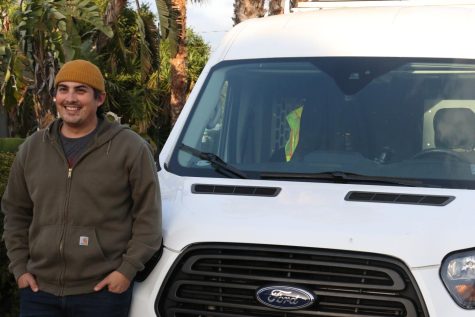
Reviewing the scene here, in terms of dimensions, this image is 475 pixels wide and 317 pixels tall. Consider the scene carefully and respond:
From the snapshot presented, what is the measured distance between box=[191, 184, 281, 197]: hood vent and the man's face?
2.17 ft

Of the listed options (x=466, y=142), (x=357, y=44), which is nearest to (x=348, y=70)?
(x=357, y=44)

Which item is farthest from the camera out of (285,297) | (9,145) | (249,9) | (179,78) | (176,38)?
(179,78)

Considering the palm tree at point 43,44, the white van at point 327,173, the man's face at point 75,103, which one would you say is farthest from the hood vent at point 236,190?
the palm tree at point 43,44

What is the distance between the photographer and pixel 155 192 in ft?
11.3

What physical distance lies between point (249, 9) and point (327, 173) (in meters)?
9.10

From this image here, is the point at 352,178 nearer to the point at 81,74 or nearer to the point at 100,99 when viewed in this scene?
the point at 100,99

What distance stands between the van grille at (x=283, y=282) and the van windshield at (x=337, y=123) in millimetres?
639

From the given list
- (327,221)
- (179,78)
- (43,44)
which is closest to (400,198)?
(327,221)

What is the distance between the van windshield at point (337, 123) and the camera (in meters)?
3.80

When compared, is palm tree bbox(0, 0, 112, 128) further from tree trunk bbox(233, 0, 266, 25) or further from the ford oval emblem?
the ford oval emblem

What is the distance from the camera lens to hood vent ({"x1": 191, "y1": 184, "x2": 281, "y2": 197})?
3.59 m

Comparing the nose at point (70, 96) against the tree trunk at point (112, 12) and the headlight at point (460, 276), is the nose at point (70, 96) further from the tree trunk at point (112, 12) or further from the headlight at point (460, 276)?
the tree trunk at point (112, 12)

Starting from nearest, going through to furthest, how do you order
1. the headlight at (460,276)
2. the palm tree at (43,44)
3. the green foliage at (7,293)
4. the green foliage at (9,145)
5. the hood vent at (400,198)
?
the headlight at (460,276) < the hood vent at (400,198) < the green foliage at (7,293) < the green foliage at (9,145) < the palm tree at (43,44)

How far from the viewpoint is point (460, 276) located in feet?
9.88
